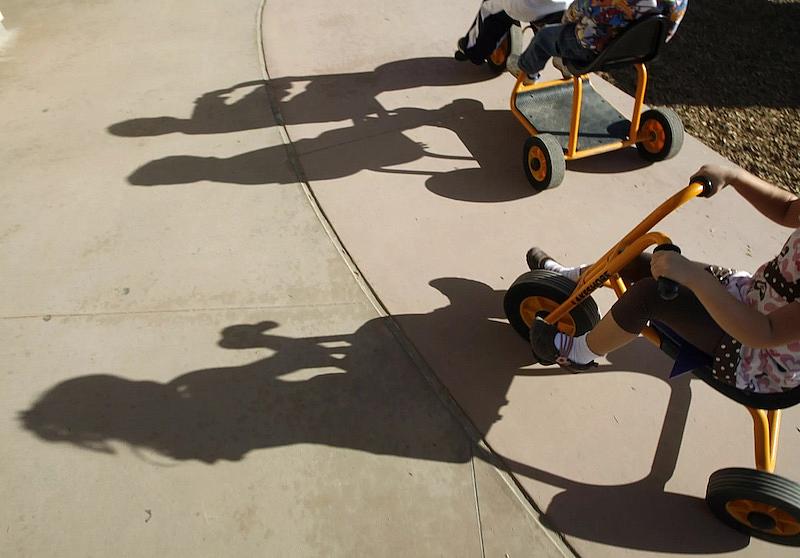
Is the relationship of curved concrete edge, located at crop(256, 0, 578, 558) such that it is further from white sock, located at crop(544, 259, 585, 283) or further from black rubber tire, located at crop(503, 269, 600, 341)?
white sock, located at crop(544, 259, 585, 283)

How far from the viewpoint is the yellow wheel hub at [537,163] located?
336 cm

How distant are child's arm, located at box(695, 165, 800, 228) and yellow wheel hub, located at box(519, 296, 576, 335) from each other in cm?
76

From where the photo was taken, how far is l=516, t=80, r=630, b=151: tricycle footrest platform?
3576 millimetres

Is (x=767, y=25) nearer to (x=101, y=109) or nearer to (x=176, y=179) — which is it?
(x=176, y=179)

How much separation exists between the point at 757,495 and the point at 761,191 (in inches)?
39.9

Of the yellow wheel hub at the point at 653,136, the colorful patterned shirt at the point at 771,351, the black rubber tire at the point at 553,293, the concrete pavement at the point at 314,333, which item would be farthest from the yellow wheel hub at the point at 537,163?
the colorful patterned shirt at the point at 771,351

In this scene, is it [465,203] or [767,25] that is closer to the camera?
[465,203]

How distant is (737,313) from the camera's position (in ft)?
5.56

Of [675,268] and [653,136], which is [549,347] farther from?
[653,136]

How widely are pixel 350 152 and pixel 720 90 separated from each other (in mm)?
2972

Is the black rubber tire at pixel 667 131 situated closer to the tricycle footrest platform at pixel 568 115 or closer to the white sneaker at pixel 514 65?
the tricycle footrest platform at pixel 568 115

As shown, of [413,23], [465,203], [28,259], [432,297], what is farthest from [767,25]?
[28,259]

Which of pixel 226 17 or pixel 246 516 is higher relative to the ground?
pixel 226 17

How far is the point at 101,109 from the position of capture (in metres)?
3.99
